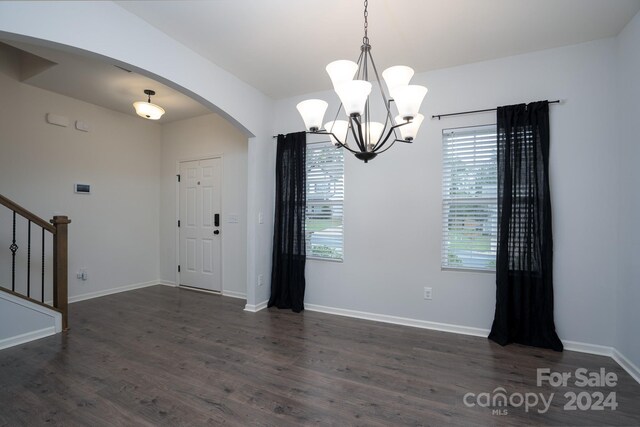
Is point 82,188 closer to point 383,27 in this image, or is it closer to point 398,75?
point 383,27

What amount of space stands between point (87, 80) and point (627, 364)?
6134 mm

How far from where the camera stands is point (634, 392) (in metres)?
2.12

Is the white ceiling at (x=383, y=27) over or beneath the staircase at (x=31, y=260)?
over

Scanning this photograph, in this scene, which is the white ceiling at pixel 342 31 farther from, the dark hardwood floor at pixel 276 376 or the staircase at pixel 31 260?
the dark hardwood floor at pixel 276 376

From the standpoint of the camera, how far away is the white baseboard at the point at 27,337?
2730 millimetres

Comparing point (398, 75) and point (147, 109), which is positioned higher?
point (147, 109)


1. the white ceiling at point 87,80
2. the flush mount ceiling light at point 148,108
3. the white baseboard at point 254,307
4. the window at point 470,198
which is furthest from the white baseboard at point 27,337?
the window at point 470,198

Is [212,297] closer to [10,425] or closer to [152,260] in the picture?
[152,260]

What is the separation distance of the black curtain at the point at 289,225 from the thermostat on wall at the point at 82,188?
2877 mm

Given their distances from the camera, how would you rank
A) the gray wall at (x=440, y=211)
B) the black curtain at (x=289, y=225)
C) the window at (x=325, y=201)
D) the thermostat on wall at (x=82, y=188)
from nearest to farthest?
the gray wall at (x=440, y=211)
the window at (x=325, y=201)
the black curtain at (x=289, y=225)
the thermostat on wall at (x=82, y=188)

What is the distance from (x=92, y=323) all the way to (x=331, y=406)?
119 inches

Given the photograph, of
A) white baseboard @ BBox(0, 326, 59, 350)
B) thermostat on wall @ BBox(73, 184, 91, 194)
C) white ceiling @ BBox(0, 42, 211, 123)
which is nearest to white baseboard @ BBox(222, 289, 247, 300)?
white baseboard @ BBox(0, 326, 59, 350)

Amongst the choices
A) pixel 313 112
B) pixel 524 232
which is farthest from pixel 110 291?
pixel 524 232

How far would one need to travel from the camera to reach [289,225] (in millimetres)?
3939
